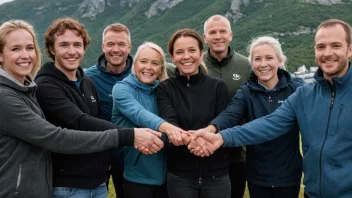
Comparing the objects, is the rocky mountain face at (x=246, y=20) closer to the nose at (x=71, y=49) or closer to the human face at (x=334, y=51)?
the human face at (x=334, y=51)

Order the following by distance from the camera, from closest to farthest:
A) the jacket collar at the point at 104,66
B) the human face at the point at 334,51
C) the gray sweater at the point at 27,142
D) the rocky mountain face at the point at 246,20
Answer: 1. the gray sweater at the point at 27,142
2. the human face at the point at 334,51
3. the jacket collar at the point at 104,66
4. the rocky mountain face at the point at 246,20

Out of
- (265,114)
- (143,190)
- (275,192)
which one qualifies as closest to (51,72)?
(143,190)

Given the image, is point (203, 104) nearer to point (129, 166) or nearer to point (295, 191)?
point (129, 166)

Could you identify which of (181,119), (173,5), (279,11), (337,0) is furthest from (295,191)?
(173,5)

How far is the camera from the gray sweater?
141 inches

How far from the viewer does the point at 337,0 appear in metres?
130

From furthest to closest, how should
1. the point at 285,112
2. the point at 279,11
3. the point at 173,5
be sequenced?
the point at 173,5
the point at 279,11
the point at 285,112

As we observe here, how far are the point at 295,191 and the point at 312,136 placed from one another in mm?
1084

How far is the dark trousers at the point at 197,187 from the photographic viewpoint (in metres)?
4.66

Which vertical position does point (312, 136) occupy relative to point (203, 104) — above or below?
below

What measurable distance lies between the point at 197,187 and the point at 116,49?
8.95ft

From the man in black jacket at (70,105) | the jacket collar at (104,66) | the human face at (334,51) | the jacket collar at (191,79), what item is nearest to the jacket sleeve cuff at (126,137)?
the man in black jacket at (70,105)

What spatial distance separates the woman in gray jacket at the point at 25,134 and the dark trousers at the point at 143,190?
0.90m

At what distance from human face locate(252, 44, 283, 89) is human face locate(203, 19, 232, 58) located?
4.58ft
